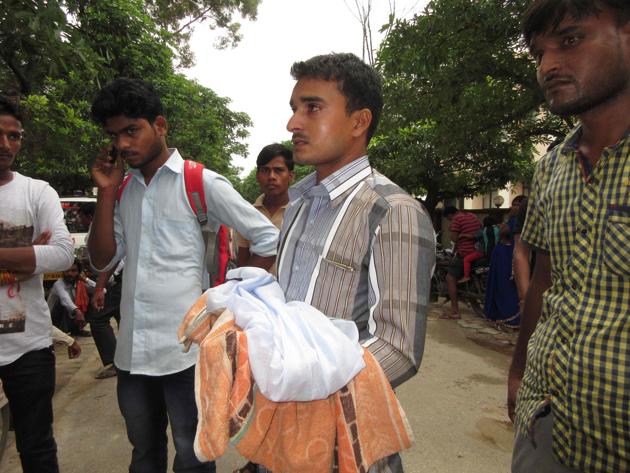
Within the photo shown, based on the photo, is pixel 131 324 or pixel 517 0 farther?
pixel 517 0

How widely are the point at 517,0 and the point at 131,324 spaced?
5929mm

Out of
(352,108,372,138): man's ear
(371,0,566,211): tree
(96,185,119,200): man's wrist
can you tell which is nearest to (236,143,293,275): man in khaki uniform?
(96,185,119,200): man's wrist

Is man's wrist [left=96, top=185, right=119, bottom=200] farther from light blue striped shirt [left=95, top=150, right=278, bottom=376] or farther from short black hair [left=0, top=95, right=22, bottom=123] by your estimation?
short black hair [left=0, top=95, right=22, bottom=123]

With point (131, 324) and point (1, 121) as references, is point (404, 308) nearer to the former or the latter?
point (131, 324)

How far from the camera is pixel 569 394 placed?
1.28 m

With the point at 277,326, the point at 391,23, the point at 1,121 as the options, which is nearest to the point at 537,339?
the point at 277,326

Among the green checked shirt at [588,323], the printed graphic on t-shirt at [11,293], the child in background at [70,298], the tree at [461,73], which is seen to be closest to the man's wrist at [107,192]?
the printed graphic on t-shirt at [11,293]

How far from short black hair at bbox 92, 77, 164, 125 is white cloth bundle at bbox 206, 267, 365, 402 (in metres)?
1.46

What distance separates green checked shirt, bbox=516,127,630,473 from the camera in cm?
→ 120

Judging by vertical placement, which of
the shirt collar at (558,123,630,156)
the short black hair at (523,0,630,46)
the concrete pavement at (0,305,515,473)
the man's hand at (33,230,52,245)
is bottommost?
the concrete pavement at (0,305,515,473)

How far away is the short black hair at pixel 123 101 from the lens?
6.96ft

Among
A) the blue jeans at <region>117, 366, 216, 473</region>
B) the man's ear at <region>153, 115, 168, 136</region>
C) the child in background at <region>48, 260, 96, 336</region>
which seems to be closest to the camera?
the blue jeans at <region>117, 366, 216, 473</region>

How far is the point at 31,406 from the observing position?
2.24 metres

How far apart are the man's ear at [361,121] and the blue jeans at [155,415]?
132 centimetres
